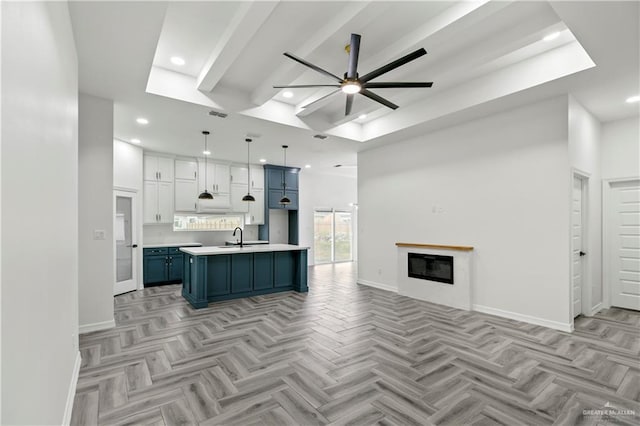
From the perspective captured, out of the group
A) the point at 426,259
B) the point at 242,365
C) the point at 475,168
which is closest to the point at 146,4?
the point at 242,365

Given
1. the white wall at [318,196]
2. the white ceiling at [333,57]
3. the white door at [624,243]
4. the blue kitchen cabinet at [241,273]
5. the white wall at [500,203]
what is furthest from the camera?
the white wall at [318,196]

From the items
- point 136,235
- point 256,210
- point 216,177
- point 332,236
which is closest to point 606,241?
point 332,236

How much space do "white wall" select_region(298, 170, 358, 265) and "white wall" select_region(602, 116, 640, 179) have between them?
689 cm

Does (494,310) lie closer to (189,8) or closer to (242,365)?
(242,365)

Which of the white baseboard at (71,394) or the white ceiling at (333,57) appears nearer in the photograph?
the white baseboard at (71,394)

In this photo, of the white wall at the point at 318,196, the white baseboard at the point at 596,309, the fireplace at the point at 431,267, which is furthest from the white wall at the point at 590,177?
the white wall at the point at 318,196

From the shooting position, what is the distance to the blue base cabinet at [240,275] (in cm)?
511

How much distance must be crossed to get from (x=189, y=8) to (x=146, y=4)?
1.79 feet

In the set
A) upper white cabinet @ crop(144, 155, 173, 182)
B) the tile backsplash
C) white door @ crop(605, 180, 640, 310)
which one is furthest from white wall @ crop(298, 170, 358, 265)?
white door @ crop(605, 180, 640, 310)

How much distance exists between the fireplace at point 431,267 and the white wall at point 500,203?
0.31 meters

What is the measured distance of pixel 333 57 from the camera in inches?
148

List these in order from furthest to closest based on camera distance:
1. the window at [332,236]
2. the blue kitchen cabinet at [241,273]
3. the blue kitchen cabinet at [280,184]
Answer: the window at [332,236], the blue kitchen cabinet at [280,184], the blue kitchen cabinet at [241,273]

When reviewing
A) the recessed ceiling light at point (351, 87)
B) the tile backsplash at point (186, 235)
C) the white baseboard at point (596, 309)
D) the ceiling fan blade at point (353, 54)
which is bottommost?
the white baseboard at point (596, 309)

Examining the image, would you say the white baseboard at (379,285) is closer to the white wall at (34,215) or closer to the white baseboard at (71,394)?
the white baseboard at (71,394)
